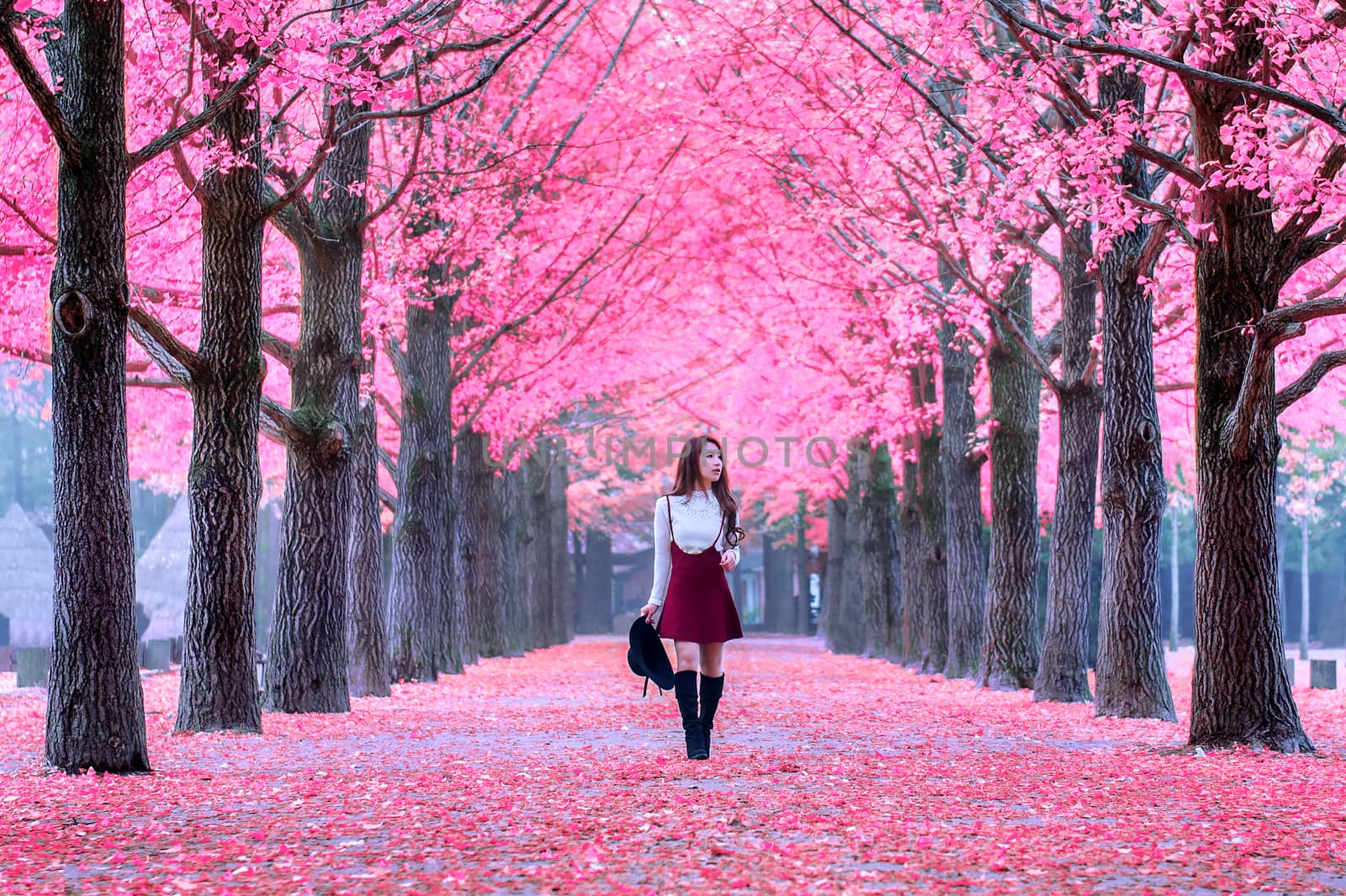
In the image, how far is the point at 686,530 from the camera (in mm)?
8648

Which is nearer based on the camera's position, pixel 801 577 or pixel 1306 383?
pixel 1306 383

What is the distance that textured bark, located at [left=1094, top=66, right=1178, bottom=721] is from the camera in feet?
41.3

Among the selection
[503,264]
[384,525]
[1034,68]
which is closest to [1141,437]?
[1034,68]

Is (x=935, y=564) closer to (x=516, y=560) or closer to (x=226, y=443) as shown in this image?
(x=516, y=560)

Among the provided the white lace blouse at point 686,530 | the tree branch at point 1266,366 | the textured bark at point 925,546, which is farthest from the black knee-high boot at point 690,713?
the textured bark at point 925,546

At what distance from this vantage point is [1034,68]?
10.4 m

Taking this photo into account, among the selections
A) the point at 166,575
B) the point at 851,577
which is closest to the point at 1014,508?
the point at 851,577

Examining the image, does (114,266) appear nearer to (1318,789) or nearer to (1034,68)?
(1034,68)

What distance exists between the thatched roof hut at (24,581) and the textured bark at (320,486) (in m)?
28.5

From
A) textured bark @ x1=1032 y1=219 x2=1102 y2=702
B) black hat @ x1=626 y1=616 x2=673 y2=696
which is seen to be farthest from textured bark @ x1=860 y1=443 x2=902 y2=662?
black hat @ x1=626 y1=616 x2=673 y2=696

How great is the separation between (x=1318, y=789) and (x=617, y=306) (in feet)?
61.2

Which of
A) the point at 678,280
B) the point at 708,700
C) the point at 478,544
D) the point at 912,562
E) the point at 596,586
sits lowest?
the point at 596,586

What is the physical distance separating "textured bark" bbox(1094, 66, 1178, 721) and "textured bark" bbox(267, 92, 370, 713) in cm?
721

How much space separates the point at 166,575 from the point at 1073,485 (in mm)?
30213
